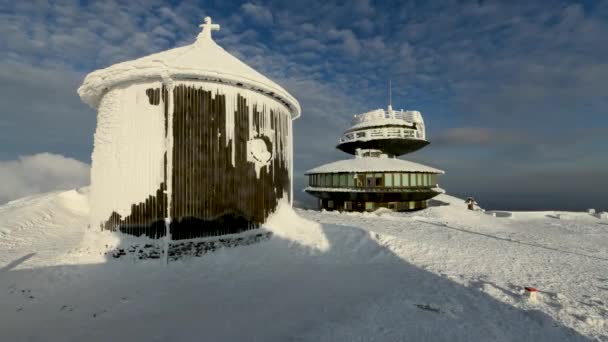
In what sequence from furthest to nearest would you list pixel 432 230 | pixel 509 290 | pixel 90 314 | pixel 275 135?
pixel 432 230, pixel 275 135, pixel 509 290, pixel 90 314

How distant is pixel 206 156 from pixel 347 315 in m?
6.90

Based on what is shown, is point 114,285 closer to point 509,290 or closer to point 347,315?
point 347,315

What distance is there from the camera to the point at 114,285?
783 centimetres

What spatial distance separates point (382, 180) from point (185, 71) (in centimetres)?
2005

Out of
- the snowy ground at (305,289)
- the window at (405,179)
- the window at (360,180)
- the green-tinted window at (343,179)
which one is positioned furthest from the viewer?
the green-tinted window at (343,179)

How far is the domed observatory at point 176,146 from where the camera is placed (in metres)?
9.70

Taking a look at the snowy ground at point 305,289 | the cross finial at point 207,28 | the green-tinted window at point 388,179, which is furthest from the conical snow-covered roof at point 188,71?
the green-tinted window at point 388,179

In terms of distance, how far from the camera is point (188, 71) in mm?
9789

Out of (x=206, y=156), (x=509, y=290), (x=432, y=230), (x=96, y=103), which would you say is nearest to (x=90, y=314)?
(x=206, y=156)

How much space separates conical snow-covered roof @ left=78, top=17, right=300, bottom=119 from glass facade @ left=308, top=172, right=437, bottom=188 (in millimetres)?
15453

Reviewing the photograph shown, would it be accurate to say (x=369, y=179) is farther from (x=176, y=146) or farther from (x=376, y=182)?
(x=176, y=146)

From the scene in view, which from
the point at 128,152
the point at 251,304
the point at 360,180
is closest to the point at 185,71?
the point at 128,152

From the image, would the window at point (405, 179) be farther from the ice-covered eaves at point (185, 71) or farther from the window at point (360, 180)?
the ice-covered eaves at point (185, 71)

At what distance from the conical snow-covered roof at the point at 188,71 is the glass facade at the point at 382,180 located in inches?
608
